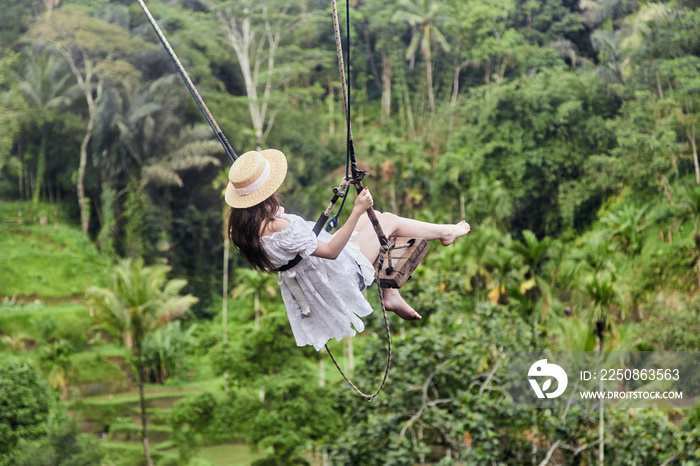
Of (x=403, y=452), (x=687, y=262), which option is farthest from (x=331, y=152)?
(x=403, y=452)

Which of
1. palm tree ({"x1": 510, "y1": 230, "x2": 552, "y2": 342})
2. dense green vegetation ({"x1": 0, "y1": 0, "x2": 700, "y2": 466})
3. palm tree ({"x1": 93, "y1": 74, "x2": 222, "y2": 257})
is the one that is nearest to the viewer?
dense green vegetation ({"x1": 0, "y1": 0, "x2": 700, "y2": 466})

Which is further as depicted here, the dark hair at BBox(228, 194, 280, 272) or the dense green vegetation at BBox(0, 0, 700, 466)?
the dense green vegetation at BBox(0, 0, 700, 466)

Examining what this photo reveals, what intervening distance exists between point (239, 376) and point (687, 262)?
9.25 m

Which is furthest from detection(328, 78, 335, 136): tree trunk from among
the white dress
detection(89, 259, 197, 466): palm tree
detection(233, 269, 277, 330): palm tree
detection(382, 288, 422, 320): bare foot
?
the white dress

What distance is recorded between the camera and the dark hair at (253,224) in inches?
101

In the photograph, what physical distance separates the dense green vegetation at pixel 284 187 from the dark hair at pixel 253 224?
5778 mm

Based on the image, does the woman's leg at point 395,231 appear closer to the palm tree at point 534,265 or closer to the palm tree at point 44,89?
the palm tree at point 534,265

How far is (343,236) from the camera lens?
8.24ft

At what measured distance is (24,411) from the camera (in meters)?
10.8

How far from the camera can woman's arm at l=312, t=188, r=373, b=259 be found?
2.51m

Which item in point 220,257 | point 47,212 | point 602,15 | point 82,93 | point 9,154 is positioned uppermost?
point 602,15

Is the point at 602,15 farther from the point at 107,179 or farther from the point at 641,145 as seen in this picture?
the point at 107,179

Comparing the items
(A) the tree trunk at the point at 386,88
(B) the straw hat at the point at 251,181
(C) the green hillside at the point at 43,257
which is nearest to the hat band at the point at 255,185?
(B) the straw hat at the point at 251,181

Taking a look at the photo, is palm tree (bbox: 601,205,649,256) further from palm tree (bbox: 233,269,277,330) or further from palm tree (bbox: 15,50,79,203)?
Answer: palm tree (bbox: 15,50,79,203)
